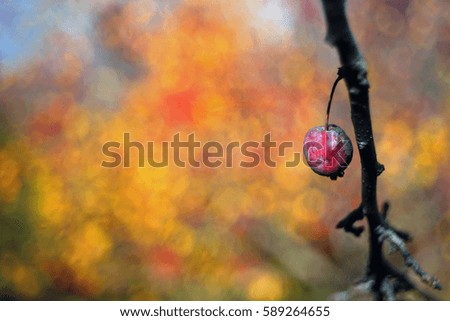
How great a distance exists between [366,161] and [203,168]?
0.93 m

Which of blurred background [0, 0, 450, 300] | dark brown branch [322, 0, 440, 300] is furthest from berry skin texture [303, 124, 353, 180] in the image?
blurred background [0, 0, 450, 300]

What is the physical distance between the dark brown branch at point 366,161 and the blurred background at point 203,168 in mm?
591

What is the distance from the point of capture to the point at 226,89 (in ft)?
5.62

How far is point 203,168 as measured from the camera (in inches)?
66.4

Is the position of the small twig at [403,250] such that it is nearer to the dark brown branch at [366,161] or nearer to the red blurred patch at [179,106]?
A: the dark brown branch at [366,161]

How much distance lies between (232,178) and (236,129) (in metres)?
0.17

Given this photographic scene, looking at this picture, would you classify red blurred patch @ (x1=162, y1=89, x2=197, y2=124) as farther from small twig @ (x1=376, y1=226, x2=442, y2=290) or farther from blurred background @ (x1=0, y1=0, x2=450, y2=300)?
small twig @ (x1=376, y1=226, x2=442, y2=290)

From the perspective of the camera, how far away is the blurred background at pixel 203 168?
1642 millimetres

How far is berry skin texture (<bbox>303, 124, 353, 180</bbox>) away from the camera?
1.01 meters

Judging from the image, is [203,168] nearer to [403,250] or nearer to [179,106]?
[179,106]

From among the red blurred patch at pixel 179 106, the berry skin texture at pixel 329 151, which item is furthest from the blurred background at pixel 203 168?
the berry skin texture at pixel 329 151

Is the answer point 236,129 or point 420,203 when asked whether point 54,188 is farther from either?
point 420,203

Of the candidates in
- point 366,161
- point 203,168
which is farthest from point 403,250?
point 203,168

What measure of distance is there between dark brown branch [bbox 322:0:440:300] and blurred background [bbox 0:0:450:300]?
0.59 m
